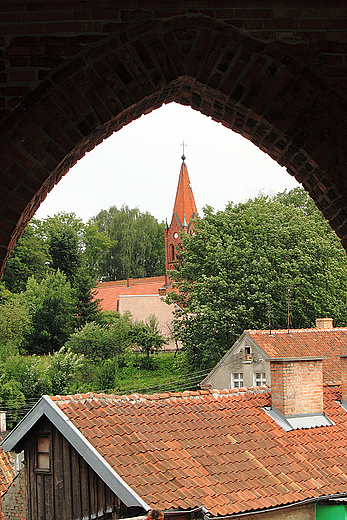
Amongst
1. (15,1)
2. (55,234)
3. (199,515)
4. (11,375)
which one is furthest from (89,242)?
(15,1)

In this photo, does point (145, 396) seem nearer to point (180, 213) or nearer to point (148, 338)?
point (148, 338)

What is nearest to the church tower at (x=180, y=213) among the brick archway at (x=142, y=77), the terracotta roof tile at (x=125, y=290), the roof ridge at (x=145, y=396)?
the terracotta roof tile at (x=125, y=290)

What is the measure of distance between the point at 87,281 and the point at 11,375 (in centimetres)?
1068

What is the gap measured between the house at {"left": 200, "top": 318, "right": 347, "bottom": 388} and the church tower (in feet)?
75.0

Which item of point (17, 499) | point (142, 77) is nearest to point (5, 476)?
point (17, 499)

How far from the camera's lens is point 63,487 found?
8.85 metres

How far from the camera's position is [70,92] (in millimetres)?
2814

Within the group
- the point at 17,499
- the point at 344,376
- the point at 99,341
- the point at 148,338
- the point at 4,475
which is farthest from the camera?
the point at 148,338

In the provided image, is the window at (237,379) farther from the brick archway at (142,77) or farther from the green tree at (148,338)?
the brick archway at (142,77)

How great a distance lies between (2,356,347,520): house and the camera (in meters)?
7.90

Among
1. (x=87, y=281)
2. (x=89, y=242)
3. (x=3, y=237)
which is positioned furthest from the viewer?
(x=89, y=242)

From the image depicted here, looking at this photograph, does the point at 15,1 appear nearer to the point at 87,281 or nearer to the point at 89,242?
the point at 87,281

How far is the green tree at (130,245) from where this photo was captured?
5806cm

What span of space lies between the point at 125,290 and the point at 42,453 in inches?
1639
